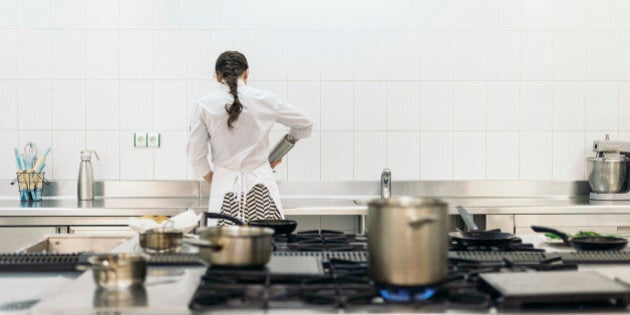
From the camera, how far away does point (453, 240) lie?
207cm

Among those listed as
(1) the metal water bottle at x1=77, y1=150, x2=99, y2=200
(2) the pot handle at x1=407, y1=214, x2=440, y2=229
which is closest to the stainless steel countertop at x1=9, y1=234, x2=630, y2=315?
(2) the pot handle at x1=407, y1=214, x2=440, y2=229

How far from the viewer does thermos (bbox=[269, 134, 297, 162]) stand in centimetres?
349

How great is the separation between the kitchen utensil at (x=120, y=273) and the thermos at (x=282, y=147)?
2.10 meters

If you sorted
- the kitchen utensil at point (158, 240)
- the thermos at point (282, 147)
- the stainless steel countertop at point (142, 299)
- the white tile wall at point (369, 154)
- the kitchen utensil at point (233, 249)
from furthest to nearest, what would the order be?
the white tile wall at point (369, 154) < the thermos at point (282, 147) < the kitchen utensil at point (158, 240) < the kitchen utensil at point (233, 249) < the stainless steel countertop at point (142, 299)

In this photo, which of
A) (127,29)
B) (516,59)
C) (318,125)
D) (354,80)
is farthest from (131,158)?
(516,59)

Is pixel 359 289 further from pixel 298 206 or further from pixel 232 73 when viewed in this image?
pixel 298 206

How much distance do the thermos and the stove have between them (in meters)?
1.74

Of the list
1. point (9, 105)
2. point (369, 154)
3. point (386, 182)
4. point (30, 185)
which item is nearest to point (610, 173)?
point (386, 182)

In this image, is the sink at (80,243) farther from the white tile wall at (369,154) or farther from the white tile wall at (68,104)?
the white tile wall at (369,154)

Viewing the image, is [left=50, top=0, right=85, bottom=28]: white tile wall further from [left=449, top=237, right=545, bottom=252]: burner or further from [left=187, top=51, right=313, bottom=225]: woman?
[left=449, top=237, right=545, bottom=252]: burner

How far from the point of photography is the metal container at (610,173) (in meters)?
4.04

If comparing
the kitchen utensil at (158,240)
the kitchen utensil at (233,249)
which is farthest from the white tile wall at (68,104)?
the kitchen utensil at (233,249)

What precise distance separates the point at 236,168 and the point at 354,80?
1310 millimetres

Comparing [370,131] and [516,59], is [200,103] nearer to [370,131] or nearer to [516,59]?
[370,131]
